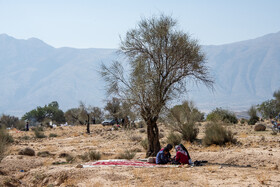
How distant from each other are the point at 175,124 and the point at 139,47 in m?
9.94

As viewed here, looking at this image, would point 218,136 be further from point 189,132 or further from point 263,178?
point 263,178

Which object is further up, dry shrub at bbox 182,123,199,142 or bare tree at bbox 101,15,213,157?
bare tree at bbox 101,15,213,157

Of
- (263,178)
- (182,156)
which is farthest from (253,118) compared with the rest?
(263,178)

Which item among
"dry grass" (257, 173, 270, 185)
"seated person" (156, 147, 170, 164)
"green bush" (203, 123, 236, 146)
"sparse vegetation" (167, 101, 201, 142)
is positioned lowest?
"dry grass" (257, 173, 270, 185)

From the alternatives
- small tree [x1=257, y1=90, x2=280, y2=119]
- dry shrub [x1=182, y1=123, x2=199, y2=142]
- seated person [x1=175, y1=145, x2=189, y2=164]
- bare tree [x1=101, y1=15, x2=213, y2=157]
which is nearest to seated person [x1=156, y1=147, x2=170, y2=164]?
seated person [x1=175, y1=145, x2=189, y2=164]

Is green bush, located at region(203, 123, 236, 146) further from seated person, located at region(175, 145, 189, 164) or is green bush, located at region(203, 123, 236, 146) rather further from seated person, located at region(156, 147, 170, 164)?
seated person, located at region(175, 145, 189, 164)

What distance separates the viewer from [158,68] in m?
18.8

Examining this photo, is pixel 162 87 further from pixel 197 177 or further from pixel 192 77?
pixel 197 177

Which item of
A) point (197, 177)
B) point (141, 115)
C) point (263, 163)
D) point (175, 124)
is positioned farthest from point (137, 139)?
point (197, 177)

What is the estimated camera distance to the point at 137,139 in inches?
1222

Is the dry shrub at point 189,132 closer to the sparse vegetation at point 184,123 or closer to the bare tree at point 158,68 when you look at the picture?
the sparse vegetation at point 184,123

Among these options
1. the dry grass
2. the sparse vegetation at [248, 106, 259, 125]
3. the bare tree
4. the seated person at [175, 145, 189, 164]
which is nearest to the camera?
the dry grass

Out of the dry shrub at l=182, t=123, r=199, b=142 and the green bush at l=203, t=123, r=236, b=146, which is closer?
the green bush at l=203, t=123, r=236, b=146

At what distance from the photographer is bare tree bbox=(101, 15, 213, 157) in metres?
18.5
